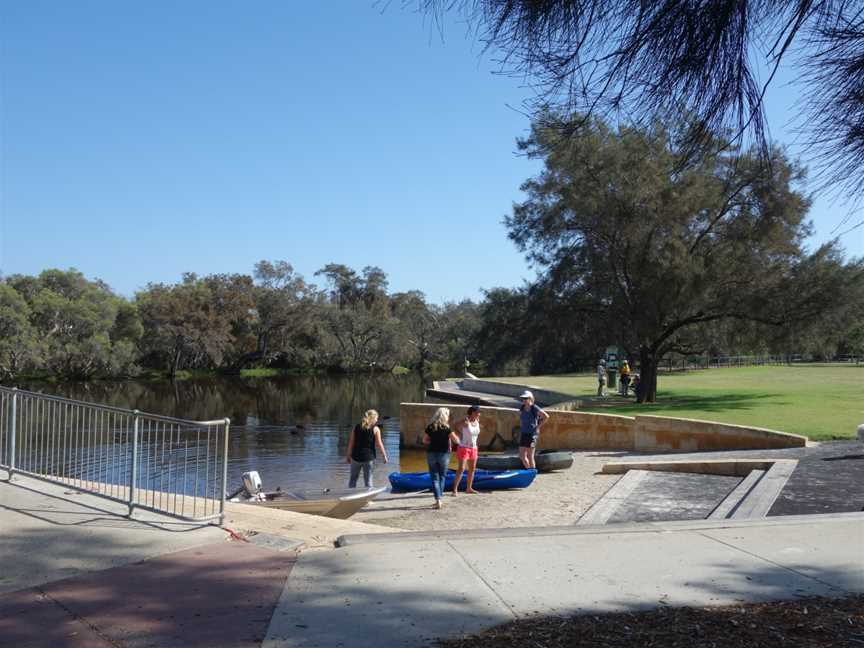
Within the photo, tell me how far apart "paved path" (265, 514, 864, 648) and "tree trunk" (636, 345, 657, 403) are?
22069 millimetres

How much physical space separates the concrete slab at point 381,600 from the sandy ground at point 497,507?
5.19 metres

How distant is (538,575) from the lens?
617cm

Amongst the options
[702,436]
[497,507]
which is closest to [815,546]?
[497,507]

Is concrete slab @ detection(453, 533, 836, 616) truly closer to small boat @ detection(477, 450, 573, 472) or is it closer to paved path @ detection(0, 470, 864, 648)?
paved path @ detection(0, 470, 864, 648)

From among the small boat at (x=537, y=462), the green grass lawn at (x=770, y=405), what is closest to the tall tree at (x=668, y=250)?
the green grass lawn at (x=770, y=405)

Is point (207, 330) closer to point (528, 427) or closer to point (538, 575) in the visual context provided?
point (528, 427)

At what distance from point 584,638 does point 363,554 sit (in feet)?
8.07

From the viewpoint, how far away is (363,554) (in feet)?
22.0

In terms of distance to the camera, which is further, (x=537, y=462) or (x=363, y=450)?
(x=537, y=462)

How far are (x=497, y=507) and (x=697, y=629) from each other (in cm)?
885

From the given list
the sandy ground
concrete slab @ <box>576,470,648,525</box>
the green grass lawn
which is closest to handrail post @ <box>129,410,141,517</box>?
the sandy ground

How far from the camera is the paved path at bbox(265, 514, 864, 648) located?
5109mm

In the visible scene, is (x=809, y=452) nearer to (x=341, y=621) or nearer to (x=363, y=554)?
(x=363, y=554)

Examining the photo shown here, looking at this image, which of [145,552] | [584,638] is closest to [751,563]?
[584,638]
